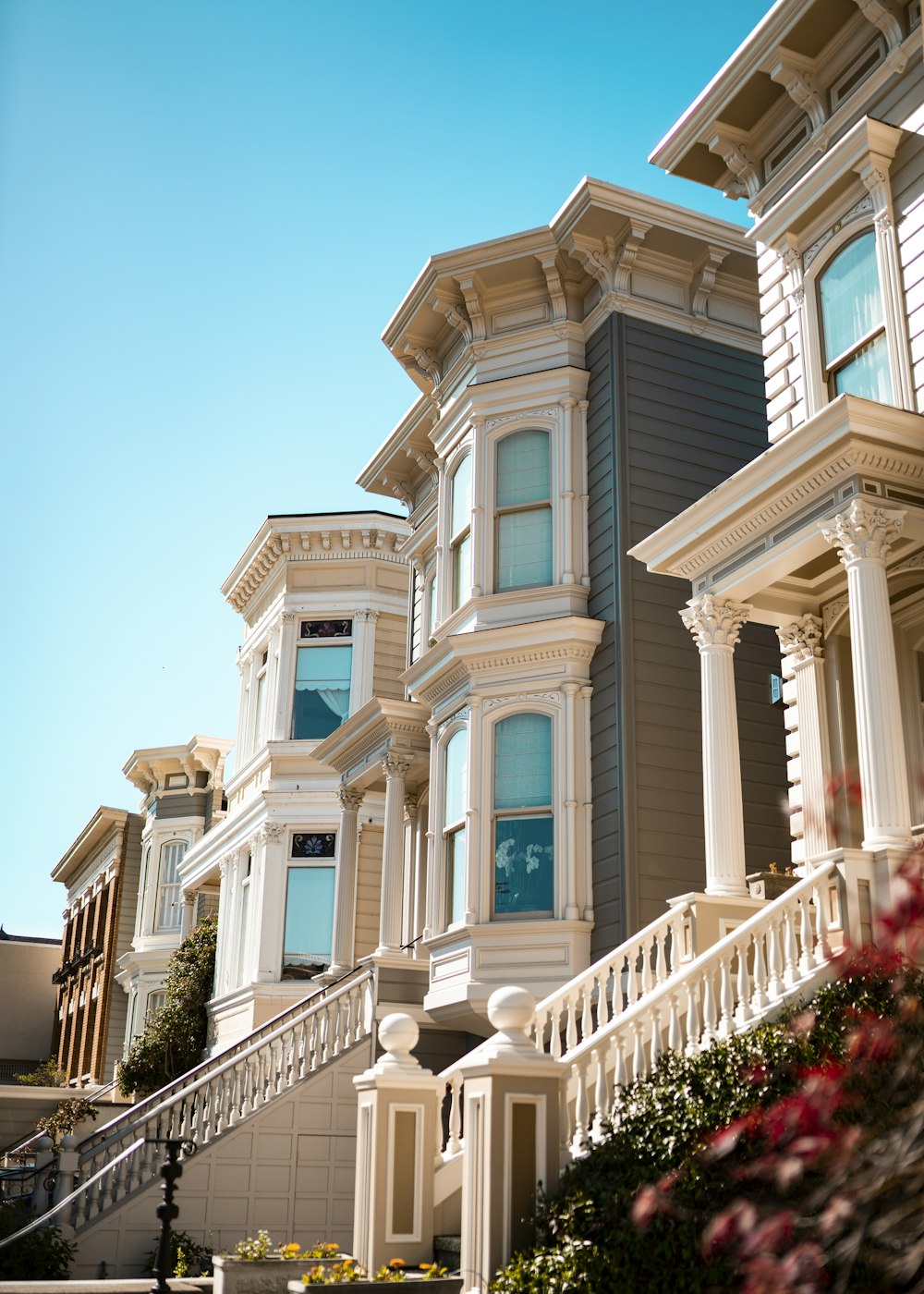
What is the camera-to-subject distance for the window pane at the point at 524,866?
1555 cm

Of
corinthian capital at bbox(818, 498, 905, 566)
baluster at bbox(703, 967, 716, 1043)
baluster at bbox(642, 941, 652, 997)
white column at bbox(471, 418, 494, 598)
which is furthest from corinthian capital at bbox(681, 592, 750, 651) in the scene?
white column at bbox(471, 418, 494, 598)

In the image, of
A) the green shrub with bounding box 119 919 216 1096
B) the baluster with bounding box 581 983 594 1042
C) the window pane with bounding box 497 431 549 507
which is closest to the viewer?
the baluster with bounding box 581 983 594 1042

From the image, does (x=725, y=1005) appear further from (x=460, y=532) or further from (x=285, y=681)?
(x=285, y=681)

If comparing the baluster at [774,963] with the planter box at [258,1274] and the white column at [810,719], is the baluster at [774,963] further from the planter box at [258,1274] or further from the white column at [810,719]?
the planter box at [258,1274]

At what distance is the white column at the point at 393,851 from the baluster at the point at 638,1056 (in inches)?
381

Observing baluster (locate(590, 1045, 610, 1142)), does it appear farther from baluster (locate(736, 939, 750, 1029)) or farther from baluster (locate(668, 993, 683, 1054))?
baluster (locate(736, 939, 750, 1029))

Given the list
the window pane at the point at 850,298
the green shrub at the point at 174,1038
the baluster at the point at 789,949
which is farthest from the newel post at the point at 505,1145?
the green shrub at the point at 174,1038

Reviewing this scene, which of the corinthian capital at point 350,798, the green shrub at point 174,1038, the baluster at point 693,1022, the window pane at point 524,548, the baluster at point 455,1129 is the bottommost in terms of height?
the baluster at point 455,1129

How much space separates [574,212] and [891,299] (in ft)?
18.6

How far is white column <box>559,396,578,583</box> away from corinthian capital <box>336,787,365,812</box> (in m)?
6.26

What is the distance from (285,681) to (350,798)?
5389 millimetres

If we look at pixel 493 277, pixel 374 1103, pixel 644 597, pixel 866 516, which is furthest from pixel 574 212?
pixel 374 1103

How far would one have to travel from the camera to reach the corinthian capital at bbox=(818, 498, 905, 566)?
10758 millimetres

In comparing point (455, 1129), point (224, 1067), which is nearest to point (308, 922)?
point (224, 1067)
